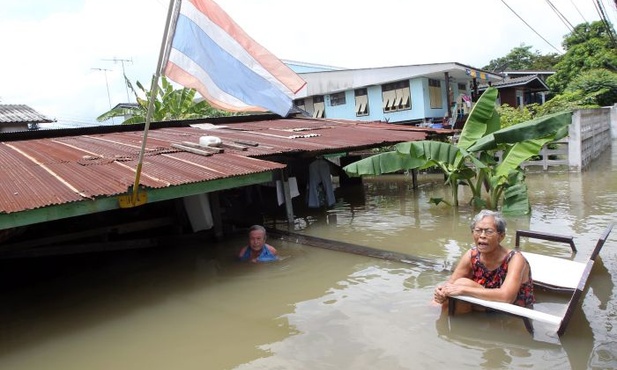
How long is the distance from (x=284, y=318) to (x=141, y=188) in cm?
232

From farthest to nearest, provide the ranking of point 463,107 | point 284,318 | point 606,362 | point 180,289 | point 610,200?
point 463,107 < point 610,200 < point 180,289 < point 284,318 < point 606,362

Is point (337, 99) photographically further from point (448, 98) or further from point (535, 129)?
point (535, 129)

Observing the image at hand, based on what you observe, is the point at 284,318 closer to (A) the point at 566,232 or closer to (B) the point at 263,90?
(B) the point at 263,90

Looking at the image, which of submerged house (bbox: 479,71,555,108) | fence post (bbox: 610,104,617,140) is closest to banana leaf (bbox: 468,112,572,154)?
submerged house (bbox: 479,71,555,108)

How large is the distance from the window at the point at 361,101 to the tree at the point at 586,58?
13.6 meters

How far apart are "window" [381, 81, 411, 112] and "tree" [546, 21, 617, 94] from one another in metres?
12.4

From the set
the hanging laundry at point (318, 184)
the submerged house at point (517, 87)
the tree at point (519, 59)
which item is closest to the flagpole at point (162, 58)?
the hanging laundry at point (318, 184)

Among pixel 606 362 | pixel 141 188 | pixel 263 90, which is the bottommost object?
pixel 606 362

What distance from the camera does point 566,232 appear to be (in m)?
7.76

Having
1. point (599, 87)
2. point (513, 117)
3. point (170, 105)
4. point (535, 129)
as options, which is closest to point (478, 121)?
point (535, 129)

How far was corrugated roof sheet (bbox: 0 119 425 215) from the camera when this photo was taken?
5434 mm

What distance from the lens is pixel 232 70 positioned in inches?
A: 218

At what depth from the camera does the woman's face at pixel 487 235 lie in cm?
433

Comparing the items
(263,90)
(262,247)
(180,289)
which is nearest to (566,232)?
(262,247)
